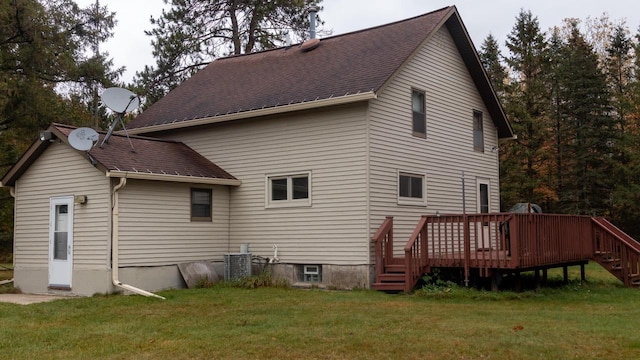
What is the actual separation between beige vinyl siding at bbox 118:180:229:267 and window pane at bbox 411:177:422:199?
475cm

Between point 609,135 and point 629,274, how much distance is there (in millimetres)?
16977

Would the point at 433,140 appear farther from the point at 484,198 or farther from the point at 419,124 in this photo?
the point at 484,198

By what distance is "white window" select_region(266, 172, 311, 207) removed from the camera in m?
15.2

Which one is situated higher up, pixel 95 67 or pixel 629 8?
pixel 629 8

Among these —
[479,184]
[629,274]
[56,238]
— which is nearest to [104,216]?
[56,238]

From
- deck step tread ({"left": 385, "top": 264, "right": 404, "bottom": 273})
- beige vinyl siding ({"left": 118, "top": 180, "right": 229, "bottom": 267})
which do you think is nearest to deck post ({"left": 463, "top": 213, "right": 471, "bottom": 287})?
deck step tread ({"left": 385, "top": 264, "right": 404, "bottom": 273})

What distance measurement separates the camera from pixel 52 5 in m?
22.9

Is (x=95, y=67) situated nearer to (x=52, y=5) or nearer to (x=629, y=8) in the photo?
(x=52, y=5)

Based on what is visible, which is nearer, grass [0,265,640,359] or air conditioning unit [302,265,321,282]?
grass [0,265,640,359]

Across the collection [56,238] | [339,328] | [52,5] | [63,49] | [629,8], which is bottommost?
[339,328]

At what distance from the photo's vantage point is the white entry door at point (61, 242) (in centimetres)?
1423

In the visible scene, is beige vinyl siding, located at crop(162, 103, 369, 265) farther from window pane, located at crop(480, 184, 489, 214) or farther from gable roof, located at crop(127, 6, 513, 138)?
window pane, located at crop(480, 184, 489, 214)

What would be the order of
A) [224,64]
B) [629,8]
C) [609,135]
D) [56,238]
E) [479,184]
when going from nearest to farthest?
[56,238], [479,184], [224,64], [609,135], [629,8]

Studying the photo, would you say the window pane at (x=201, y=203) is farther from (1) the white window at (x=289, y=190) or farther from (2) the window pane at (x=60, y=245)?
(2) the window pane at (x=60, y=245)
